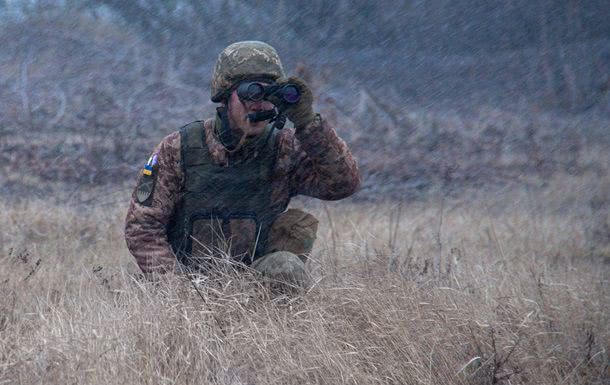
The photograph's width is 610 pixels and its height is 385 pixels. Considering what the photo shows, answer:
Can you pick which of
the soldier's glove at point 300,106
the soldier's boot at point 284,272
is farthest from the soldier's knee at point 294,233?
the soldier's glove at point 300,106

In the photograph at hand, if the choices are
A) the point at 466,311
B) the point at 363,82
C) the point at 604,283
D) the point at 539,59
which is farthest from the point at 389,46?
the point at 466,311

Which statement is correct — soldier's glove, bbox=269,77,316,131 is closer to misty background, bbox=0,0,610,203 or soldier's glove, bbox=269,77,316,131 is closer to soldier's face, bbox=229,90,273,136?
soldier's face, bbox=229,90,273,136

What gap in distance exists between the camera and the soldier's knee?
15.6 ft

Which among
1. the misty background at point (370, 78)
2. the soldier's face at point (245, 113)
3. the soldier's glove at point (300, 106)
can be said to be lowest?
the misty background at point (370, 78)

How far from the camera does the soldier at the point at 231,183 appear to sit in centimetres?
465

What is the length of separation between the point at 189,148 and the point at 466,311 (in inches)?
61.8

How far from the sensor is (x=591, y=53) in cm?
1148

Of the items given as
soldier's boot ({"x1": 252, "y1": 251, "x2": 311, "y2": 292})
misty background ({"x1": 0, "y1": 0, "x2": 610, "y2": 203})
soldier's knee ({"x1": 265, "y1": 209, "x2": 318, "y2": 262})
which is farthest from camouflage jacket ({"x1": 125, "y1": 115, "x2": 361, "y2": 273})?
misty background ({"x1": 0, "y1": 0, "x2": 610, "y2": 203})

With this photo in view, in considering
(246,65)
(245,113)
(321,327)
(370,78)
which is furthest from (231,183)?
(370,78)

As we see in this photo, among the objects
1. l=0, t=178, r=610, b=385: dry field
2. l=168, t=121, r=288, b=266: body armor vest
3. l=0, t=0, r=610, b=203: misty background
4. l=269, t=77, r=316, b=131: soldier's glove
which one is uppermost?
l=269, t=77, r=316, b=131: soldier's glove

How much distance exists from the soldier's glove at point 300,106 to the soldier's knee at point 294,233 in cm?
61

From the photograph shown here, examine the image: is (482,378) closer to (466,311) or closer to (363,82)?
(466,311)

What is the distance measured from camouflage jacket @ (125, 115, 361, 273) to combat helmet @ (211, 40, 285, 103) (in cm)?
25

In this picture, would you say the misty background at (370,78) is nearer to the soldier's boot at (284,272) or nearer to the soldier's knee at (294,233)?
the soldier's knee at (294,233)
